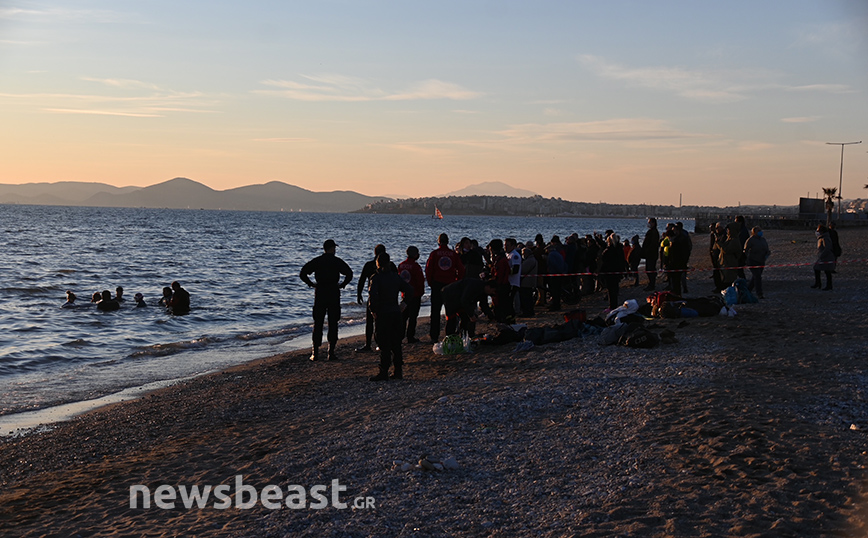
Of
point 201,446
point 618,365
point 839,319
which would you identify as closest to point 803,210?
point 839,319

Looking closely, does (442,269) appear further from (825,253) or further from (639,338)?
(825,253)

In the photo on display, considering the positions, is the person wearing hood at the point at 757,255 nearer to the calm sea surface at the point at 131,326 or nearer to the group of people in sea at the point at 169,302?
the calm sea surface at the point at 131,326

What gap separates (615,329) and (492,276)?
3956 mm

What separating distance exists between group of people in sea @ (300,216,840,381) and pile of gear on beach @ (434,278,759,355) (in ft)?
1.81

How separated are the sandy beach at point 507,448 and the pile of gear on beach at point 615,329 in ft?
1.03

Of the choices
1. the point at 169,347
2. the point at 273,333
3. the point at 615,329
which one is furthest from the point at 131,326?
the point at 615,329

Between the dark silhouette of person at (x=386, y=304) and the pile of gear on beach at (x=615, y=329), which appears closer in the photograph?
the dark silhouette of person at (x=386, y=304)

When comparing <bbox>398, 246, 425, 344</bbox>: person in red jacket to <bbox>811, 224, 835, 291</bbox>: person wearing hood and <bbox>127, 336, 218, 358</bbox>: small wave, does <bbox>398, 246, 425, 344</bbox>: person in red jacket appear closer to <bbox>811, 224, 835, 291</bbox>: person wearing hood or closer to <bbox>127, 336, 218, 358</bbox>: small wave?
<bbox>127, 336, 218, 358</bbox>: small wave

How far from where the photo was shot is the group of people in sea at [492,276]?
10.2 meters

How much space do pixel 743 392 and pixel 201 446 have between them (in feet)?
19.3

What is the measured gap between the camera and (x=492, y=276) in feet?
49.4

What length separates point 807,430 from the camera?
6812 mm

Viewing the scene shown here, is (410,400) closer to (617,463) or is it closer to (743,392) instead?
(617,463)

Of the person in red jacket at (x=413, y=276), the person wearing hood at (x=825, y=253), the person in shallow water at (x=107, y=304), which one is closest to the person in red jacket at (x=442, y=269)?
the person in red jacket at (x=413, y=276)
